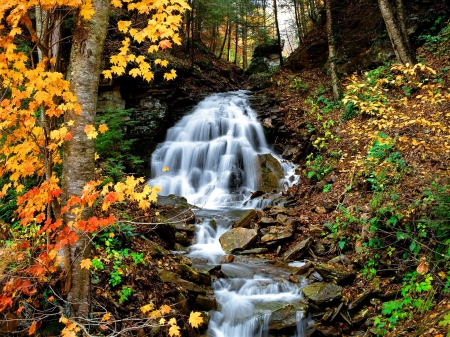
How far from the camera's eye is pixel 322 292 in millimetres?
5543

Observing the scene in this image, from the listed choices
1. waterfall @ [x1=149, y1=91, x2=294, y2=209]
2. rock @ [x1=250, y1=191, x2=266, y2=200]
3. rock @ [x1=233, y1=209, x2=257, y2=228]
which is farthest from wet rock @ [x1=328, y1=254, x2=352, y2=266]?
waterfall @ [x1=149, y1=91, x2=294, y2=209]

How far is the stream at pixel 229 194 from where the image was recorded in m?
5.27

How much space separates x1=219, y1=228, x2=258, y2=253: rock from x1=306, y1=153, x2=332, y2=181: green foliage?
3.38 meters

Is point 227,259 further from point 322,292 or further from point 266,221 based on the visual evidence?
point 322,292

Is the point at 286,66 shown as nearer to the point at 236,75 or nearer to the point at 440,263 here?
the point at 236,75

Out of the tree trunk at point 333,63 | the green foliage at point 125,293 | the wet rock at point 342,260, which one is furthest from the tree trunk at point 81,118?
the tree trunk at point 333,63

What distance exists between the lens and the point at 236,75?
2356cm

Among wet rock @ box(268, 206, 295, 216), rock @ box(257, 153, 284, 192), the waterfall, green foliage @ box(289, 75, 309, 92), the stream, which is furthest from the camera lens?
green foliage @ box(289, 75, 309, 92)

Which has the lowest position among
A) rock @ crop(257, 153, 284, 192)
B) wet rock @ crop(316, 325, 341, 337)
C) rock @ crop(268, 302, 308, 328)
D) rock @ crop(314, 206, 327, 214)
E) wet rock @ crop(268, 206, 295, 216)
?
wet rock @ crop(316, 325, 341, 337)

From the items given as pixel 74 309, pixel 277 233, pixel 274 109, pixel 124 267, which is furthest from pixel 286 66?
pixel 74 309

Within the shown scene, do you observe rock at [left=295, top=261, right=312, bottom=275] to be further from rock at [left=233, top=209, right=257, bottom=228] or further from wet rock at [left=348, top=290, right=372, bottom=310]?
rock at [left=233, top=209, right=257, bottom=228]

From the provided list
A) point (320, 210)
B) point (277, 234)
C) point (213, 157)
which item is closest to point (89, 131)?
point (277, 234)

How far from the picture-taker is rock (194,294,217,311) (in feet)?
16.8

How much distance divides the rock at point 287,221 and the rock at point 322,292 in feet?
6.94
